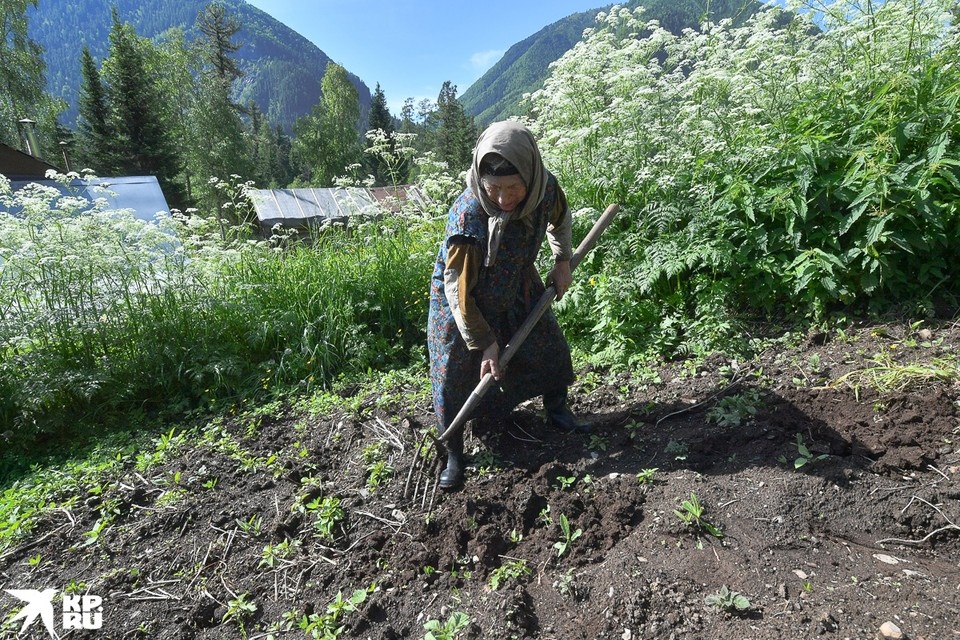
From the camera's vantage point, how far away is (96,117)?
2450 centimetres

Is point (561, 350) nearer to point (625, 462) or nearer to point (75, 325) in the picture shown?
point (625, 462)

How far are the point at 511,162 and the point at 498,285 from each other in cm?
60

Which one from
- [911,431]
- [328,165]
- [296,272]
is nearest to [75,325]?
[296,272]

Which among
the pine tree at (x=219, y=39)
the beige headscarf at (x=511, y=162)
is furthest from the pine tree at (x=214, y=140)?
the beige headscarf at (x=511, y=162)

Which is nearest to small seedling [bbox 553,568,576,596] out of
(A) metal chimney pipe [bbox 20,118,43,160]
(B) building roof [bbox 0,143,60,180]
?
(A) metal chimney pipe [bbox 20,118,43,160]

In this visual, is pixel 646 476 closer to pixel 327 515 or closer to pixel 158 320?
pixel 327 515

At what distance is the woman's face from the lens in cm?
197

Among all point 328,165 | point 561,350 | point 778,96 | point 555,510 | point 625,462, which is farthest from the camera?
point 328,165

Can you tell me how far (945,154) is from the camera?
8.89 ft

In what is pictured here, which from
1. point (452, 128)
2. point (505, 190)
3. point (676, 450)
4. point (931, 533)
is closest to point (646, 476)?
point (676, 450)

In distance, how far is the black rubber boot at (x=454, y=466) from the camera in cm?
246

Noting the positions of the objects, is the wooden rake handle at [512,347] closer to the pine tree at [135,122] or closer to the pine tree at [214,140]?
the pine tree at [135,122]

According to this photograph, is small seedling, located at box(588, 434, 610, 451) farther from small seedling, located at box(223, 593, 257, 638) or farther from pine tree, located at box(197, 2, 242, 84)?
pine tree, located at box(197, 2, 242, 84)

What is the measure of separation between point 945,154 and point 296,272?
459cm
